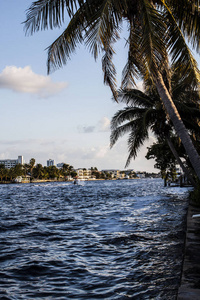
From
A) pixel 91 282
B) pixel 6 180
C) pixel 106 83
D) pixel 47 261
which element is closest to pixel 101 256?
pixel 47 261

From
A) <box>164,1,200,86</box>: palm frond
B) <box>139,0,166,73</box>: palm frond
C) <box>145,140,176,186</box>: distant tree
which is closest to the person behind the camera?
<box>139,0,166,73</box>: palm frond

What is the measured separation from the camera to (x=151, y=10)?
26.5 feet

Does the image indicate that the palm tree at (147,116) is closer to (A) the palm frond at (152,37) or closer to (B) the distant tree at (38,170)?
(A) the palm frond at (152,37)

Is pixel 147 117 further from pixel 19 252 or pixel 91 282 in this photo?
pixel 91 282

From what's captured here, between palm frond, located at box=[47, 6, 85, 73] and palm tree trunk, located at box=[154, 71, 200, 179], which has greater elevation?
palm frond, located at box=[47, 6, 85, 73]

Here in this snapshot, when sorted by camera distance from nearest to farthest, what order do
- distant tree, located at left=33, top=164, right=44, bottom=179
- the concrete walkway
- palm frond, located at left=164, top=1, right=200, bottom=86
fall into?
the concrete walkway < palm frond, located at left=164, top=1, right=200, bottom=86 < distant tree, located at left=33, top=164, right=44, bottom=179

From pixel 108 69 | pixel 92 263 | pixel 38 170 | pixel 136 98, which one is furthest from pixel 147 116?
pixel 38 170

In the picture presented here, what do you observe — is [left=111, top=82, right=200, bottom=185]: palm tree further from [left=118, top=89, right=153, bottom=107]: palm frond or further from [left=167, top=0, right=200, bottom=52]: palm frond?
[left=167, top=0, right=200, bottom=52]: palm frond

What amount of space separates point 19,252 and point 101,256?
236 cm

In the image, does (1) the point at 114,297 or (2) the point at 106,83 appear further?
(2) the point at 106,83

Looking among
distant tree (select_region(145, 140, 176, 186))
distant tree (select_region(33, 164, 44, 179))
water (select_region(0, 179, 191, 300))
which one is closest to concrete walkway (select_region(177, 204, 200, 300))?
water (select_region(0, 179, 191, 300))

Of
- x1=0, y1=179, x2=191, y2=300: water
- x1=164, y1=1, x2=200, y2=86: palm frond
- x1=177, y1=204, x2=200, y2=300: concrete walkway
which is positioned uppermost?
x1=164, y1=1, x2=200, y2=86: palm frond

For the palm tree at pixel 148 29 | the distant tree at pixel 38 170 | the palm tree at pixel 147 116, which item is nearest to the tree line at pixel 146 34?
the palm tree at pixel 148 29

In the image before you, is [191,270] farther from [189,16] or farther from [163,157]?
[163,157]
